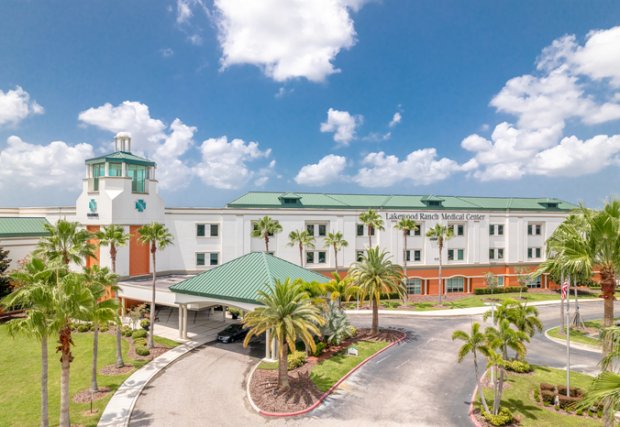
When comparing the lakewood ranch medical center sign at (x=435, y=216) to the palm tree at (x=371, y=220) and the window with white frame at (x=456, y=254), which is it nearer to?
the palm tree at (x=371, y=220)

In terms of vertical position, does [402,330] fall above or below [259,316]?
below

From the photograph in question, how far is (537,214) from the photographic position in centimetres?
6938

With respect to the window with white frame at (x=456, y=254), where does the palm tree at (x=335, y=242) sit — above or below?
above

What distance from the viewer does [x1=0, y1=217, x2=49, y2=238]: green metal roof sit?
51122 millimetres

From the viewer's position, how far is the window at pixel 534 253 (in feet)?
228

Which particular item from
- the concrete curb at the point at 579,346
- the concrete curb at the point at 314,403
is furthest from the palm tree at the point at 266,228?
the concrete curb at the point at 579,346

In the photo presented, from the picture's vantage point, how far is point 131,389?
26.6m

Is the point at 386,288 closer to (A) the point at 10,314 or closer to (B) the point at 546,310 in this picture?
(B) the point at 546,310

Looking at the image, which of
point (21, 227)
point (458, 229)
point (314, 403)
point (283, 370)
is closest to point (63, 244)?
point (283, 370)

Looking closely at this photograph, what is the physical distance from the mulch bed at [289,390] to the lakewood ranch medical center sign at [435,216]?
118 feet

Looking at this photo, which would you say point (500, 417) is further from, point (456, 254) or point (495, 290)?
point (495, 290)

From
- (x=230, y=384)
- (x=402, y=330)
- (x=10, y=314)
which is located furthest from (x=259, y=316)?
(x=10, y=314)

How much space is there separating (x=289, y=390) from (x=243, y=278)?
502 inches

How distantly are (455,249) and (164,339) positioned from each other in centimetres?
5195
